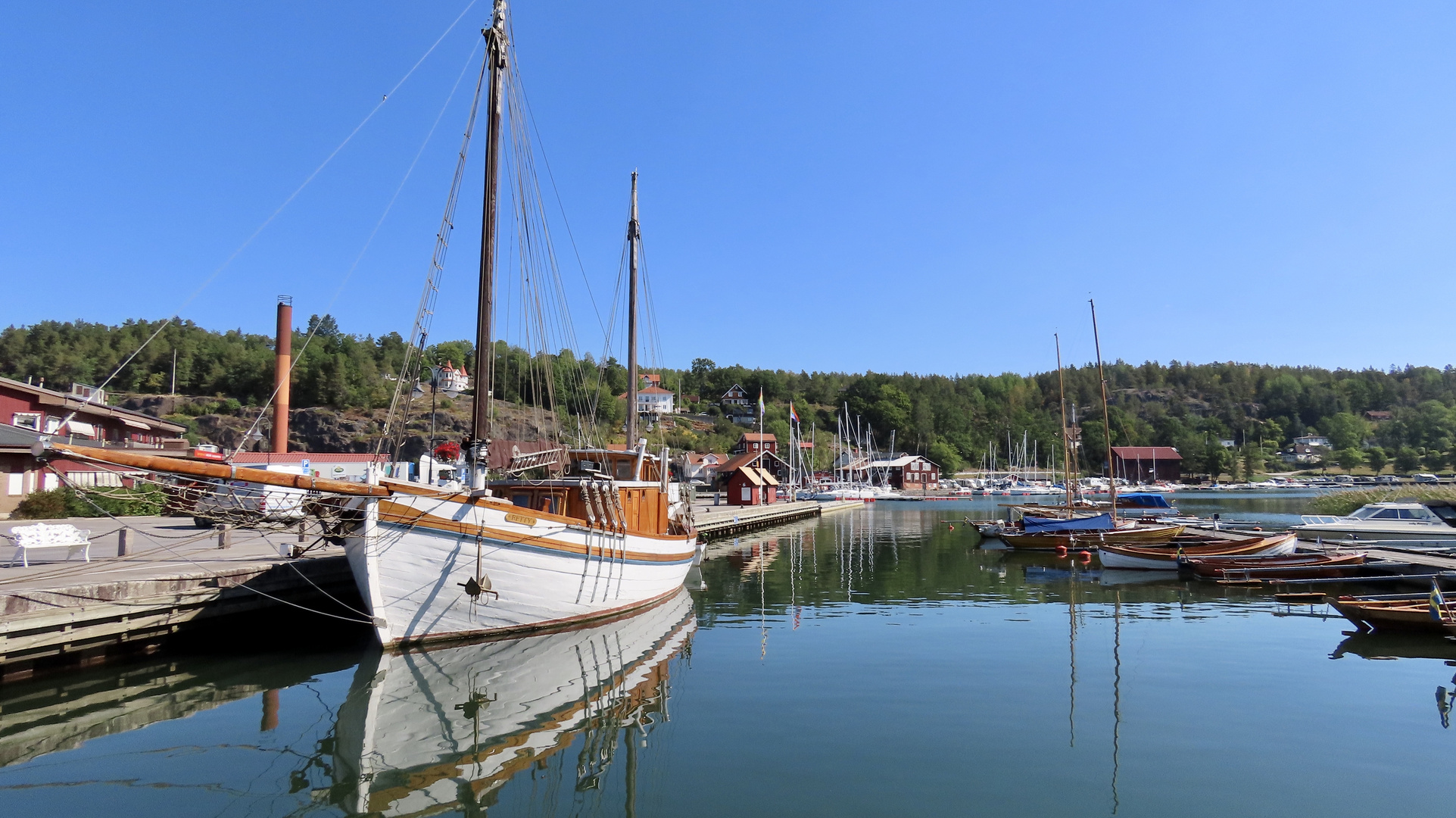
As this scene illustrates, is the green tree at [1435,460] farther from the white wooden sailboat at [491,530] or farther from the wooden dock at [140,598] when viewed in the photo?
the wooden dock at [140,598]

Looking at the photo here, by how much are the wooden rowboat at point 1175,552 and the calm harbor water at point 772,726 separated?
906 cm

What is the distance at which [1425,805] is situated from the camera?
829 centimetres

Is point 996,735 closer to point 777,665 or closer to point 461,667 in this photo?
point 777,665

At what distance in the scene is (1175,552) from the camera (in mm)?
28297

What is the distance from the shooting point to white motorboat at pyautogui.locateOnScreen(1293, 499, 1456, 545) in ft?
105

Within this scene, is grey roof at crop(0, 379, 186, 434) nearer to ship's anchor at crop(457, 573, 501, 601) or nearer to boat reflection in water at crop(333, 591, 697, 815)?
ship's anchor at crop(457, 573, 501, 601)

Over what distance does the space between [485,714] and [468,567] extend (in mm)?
3663

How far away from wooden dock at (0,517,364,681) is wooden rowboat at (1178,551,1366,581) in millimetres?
27321

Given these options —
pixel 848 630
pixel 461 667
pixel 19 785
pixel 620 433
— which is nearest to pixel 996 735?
pixel 848 630

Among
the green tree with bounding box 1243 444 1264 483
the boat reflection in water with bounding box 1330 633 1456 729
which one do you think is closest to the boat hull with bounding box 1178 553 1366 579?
the boat reflection in water with bounding box 1330 633 1456 729

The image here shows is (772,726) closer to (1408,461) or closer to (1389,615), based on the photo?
(1389,615)

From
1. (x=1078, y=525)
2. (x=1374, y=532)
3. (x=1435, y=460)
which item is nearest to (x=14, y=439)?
(x=1078, y=525)

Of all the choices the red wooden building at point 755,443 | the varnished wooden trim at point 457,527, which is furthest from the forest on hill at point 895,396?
the varnished wooden trim at point 457,527

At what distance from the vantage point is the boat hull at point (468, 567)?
1379 cm
